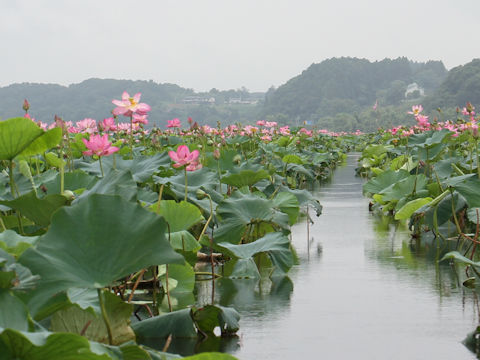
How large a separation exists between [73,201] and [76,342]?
911mm

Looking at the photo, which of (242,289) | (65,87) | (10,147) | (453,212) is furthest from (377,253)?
(65,87)

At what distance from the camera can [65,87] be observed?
49875mm

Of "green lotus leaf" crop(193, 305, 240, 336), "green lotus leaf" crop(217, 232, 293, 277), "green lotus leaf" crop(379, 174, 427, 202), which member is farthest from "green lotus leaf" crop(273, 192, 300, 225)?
"green lotus leaf" crop(193, 305, 240, 336)

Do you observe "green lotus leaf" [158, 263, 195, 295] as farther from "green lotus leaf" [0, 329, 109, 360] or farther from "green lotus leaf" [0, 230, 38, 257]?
"green lotus leaf" [0, 329, 109, 360]

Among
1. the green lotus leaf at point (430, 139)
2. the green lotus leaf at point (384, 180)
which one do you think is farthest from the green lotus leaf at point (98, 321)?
the green lotus leaf at point (384, 180)

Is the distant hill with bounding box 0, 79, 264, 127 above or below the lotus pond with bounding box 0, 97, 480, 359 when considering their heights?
above

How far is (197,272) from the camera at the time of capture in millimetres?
2385

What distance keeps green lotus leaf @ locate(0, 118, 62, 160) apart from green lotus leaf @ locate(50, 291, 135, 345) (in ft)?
1.48

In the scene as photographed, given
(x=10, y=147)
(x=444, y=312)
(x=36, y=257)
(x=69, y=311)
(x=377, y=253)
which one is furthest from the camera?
(x=377, y=253)

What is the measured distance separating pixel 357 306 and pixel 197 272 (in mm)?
619

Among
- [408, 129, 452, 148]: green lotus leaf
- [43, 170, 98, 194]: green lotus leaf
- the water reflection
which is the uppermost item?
[408, 129, 452, 148]: green lotus leaf

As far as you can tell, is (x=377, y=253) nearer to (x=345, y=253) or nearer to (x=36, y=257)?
(x=345, y=253)

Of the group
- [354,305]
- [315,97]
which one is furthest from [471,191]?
[315,97]

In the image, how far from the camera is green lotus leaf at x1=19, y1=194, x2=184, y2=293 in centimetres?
116
